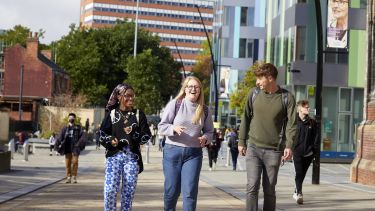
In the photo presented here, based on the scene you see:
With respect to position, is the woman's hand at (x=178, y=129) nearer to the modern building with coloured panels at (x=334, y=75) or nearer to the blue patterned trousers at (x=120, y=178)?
the blue patterned trousers at (x=120, y=178)

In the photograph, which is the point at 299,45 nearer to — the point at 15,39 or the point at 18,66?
the point at 18,66

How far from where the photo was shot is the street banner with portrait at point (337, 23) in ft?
76.0

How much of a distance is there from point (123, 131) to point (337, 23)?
15.1 meters

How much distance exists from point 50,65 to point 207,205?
6950 cm

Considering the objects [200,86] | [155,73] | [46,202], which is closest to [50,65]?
[155,73]

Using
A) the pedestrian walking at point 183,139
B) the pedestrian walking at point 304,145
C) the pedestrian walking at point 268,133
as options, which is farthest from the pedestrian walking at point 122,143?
the pedestrian walking at point 304,145

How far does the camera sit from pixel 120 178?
9039 millimetres

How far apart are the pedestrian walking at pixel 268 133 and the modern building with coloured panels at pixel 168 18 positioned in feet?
550

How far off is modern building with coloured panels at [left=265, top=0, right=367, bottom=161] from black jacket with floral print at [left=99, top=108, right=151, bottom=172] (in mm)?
28577

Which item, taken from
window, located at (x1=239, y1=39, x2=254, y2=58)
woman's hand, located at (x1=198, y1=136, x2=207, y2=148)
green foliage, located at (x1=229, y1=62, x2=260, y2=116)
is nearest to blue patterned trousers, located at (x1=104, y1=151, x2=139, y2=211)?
woman's hand, located at (x1=198, y1=136, x2=207, y2=148)

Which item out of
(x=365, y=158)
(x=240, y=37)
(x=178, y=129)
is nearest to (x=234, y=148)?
(x=365, y=158)

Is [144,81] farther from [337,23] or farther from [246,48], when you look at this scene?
[337,23]

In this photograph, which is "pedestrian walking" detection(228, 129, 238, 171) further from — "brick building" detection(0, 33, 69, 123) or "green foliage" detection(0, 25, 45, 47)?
"green foliage" detection(0, 25, 45, 47)

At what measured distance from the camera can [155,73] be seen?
7481cm
